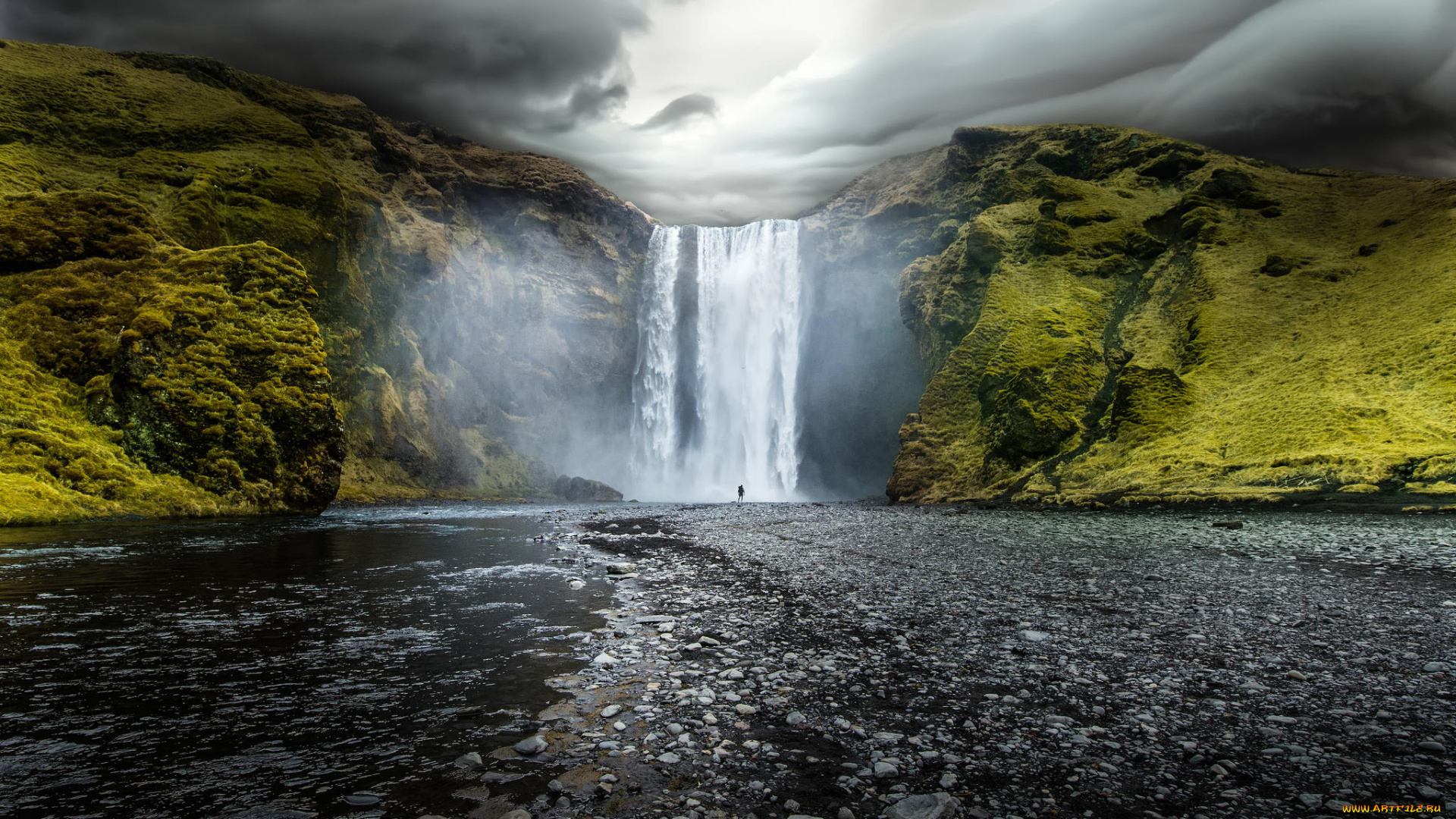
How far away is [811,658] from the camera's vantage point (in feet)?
26.3

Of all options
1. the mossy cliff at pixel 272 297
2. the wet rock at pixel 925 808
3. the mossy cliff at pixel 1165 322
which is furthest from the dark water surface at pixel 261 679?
the mossy cliff at pixel 1165 322

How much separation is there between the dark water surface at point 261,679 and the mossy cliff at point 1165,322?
1560 inches

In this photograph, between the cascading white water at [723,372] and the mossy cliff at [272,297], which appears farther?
the cascading white water at [723,372]

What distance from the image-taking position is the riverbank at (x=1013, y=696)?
451cm

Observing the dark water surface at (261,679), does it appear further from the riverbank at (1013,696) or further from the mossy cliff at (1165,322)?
the mossy cliff at (1165,322)

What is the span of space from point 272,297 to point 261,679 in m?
42.9

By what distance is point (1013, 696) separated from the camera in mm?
6496

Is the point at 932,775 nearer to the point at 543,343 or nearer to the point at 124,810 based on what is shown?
the point at 124,810

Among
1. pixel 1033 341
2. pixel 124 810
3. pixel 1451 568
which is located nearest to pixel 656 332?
pixel 1033 341

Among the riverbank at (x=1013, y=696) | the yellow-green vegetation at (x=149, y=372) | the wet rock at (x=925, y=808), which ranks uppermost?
the yellow-green vegetation at (x=149, y=372)

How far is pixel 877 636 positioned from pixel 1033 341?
5666 cm

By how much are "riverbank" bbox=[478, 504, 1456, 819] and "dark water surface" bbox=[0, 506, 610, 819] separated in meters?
0.83

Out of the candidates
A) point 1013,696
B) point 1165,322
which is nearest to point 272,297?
point 1013,696

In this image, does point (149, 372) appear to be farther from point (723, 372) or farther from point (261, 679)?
point (723, 372)
